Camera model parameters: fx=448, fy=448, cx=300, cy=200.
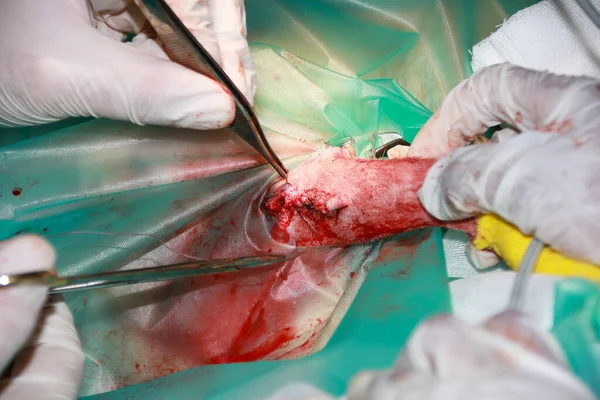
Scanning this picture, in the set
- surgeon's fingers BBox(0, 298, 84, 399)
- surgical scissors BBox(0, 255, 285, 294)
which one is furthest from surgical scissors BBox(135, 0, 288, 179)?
surgeon's fingers BBox(0, 298, 84, 399)

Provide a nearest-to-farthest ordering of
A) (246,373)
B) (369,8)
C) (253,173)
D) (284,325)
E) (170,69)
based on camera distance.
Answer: (246,373) < (170,69) < (284,325) < (253,173) < (369,8)

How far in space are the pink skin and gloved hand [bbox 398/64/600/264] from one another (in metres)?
0.08

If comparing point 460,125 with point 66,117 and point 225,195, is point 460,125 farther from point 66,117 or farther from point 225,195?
point 66,117

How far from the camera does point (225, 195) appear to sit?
4.18 feet

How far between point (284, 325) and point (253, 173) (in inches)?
17.1

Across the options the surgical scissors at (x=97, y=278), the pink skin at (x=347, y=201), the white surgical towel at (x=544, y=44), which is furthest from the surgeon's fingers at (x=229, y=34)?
the white surgical towel at (x=544, y=44)

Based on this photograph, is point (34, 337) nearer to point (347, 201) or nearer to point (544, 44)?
point (347, 201)

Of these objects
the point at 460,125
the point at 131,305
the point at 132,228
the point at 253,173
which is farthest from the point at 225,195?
the point at 460,125

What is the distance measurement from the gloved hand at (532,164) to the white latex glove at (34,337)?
2.84 feet

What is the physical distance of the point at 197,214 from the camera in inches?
48.8

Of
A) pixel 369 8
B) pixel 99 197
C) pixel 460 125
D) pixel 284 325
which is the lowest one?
pixel 284 325

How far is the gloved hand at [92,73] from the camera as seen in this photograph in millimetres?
1041

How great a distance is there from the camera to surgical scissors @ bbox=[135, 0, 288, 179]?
0.92 m

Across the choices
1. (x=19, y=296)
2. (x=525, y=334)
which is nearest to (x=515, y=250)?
(x=525, y=334)
